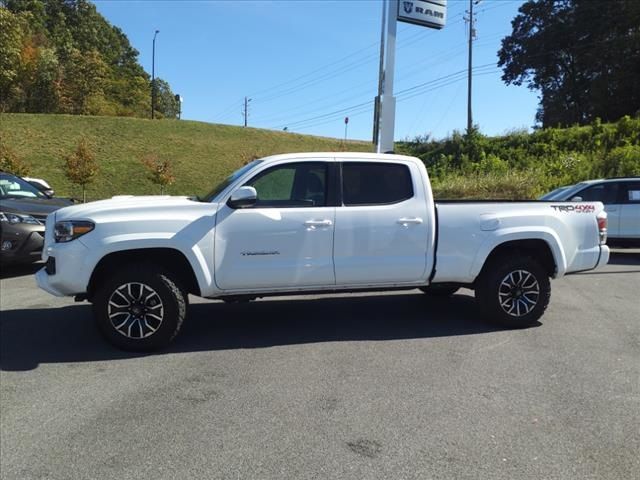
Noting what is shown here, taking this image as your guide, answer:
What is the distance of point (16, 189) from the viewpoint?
990 centimetres

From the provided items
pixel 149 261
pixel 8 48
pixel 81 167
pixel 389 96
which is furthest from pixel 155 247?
pixel 8 48

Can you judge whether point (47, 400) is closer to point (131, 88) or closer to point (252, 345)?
point (252, 345)

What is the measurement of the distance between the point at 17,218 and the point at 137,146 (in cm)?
3014

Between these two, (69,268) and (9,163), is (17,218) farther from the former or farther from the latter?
(9,163)

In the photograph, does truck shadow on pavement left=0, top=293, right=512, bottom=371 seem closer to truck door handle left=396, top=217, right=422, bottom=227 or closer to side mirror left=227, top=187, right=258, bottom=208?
truck door handle left=396, top=217, right=422, bottom=227

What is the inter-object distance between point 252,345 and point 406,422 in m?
2.12

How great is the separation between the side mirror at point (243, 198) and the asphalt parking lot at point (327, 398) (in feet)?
4.60

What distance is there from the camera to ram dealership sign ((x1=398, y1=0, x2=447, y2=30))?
18.1m

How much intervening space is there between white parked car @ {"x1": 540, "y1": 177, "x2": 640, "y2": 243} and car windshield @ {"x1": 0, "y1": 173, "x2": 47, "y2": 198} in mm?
10649

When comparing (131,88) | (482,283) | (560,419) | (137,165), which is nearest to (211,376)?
(560,419)

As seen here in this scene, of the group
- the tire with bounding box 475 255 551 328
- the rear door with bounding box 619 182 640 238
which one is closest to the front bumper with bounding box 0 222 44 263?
the tire with bounding box 475 255 551 328

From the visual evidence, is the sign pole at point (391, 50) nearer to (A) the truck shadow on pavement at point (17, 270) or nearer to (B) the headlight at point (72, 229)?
(A) the truck shadow on pavement at point (17, 270)

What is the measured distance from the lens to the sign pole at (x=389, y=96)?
632 inches

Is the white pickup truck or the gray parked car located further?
the gray parked car
